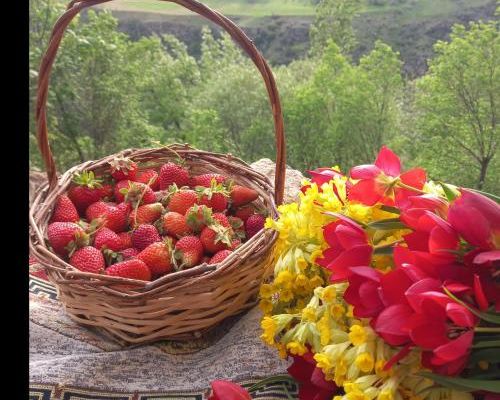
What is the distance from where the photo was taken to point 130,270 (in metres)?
0.78

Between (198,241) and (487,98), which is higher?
(487,98)

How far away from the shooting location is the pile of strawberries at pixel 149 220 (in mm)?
817

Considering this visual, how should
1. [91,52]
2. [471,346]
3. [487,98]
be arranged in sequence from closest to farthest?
[471,346] < [487,98] < [91,52]

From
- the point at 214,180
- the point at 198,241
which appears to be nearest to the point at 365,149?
the point at 214,180

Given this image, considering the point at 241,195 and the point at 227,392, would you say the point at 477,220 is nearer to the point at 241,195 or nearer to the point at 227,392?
the point at 227,392

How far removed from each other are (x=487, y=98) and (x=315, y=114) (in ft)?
1.56

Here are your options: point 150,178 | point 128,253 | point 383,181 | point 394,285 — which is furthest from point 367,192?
point 150,178

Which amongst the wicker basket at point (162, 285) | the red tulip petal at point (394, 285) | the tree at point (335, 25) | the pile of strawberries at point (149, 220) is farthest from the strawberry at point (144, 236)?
the tree at point (335, 25)

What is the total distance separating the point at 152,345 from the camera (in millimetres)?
837

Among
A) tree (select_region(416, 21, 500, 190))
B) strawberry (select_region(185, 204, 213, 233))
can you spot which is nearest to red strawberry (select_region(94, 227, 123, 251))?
strawberry (select_region(185, 204, 213, 233))

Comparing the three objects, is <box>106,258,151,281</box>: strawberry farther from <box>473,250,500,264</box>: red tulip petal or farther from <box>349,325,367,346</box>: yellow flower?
<box>473,250,500,264</box>: red tulip petal

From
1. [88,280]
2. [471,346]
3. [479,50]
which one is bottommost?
[88,280]

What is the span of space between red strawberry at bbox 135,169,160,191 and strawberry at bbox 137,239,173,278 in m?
0.18

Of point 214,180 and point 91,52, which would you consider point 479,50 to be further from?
point 91,52
